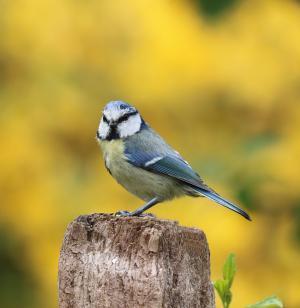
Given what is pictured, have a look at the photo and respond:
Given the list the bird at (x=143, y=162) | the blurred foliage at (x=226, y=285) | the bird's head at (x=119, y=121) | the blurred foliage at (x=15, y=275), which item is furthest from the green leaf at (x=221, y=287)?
the blurred foliage at (x=15, y=275)

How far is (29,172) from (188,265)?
7.68ft

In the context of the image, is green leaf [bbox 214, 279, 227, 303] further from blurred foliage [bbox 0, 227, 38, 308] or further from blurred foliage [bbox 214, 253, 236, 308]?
blurred foliage [bbox 0, 227, 38, 308]

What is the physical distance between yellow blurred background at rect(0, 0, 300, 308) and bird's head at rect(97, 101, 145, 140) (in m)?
1.36

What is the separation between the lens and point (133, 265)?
1418mm

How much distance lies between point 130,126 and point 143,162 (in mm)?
104

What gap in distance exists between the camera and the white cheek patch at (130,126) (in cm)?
220

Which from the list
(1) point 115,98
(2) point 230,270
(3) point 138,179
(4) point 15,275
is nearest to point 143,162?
(3) point 138,179

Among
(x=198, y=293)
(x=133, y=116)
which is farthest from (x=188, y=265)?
(x=133, y=116)

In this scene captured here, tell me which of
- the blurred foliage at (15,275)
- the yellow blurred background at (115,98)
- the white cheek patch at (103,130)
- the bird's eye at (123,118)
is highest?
the yellow blurred background at (115,98)

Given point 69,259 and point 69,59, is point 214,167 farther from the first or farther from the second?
point 69,259

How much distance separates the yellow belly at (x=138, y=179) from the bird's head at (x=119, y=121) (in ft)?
A: 0.07

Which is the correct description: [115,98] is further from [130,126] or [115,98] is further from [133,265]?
[133,265]

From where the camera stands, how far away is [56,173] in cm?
364

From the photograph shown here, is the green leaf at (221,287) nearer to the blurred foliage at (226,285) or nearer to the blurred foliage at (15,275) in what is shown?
the blurred foliage at (226,285)
